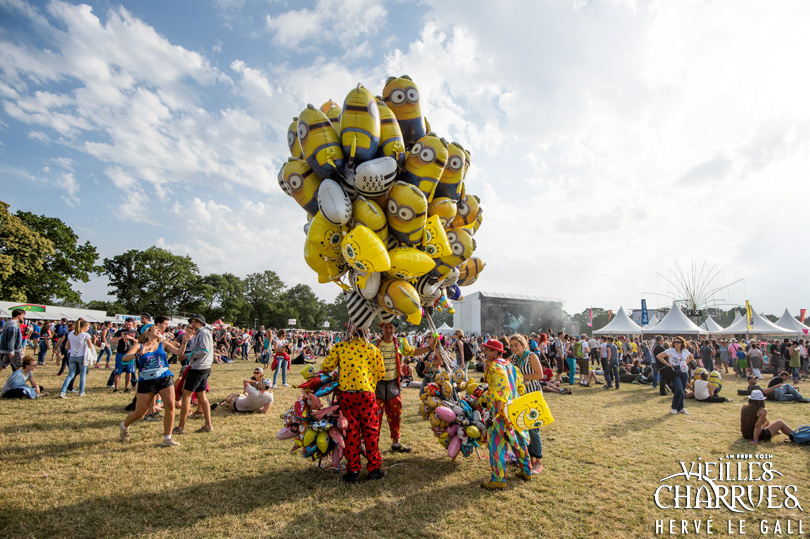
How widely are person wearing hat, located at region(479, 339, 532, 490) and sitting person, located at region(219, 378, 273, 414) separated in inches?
207

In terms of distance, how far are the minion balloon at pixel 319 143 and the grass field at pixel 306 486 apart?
12.3ft

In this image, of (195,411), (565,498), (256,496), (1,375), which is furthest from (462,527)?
(1,375)

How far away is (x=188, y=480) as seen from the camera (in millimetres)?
4406

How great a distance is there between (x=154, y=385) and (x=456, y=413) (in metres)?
4.37

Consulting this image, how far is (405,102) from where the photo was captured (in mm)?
5199

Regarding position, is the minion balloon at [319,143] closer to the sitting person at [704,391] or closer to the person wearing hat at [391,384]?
the person wearing hat at [391,384]

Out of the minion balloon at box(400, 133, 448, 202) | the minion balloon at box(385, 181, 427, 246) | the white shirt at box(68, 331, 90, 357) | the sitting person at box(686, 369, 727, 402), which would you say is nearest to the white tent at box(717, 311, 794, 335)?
the sitting person at box(686, 369, 727, 402)

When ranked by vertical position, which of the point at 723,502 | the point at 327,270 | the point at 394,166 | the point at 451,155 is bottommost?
the point at 723,502

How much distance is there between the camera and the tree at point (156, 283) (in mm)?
49406

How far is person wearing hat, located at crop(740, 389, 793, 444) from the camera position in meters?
6.48

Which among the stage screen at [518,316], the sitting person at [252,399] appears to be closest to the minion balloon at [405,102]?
the sitting person at [252,399]

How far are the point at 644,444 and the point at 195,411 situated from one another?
8316mm

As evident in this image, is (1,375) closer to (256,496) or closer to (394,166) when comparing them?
(256,496)

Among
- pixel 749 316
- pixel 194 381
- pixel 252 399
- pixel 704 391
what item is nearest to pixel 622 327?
pixel 749 316
